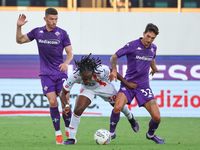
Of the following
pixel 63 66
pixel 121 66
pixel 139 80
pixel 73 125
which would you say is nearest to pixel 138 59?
pixel 139 80

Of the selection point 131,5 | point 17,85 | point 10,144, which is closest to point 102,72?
point 10,144

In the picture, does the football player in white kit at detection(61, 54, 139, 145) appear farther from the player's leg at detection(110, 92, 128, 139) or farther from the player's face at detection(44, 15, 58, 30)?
the player's face at detection(44, 15, 58, 30)

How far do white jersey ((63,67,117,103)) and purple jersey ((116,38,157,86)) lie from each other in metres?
0.38

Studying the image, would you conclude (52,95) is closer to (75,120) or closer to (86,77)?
(75,120)

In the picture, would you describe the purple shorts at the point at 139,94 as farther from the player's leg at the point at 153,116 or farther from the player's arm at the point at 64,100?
the player's arm at the point at 64,100

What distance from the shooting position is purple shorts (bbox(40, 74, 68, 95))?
8.77 m

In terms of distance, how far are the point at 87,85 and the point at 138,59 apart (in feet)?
3.15

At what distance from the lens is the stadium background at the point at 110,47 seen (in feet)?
51.2

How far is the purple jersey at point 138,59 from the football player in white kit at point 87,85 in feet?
0.52

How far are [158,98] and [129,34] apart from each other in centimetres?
235

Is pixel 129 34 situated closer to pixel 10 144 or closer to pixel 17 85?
pixel 17 85

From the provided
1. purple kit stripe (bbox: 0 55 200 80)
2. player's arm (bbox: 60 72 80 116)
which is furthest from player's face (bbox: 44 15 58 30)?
purple kit stripe (bbox: 0 55 200 80)

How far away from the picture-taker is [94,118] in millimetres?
14828

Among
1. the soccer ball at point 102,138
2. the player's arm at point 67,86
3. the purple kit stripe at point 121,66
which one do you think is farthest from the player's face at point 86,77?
the purple kit stripe at point 121,66
